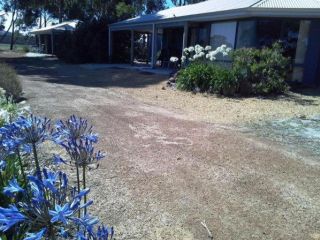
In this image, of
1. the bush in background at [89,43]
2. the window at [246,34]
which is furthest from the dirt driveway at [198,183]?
the bush in background at [89,43]

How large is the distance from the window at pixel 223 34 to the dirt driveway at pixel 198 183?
8.19 m

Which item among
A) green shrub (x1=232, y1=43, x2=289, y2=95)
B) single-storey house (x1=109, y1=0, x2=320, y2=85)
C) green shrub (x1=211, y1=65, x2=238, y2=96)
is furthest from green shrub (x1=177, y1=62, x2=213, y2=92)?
single-storey house (x1=109, y1=0, x2=320, y2=85)

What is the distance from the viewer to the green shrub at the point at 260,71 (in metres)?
11.2

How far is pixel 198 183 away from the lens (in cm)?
421

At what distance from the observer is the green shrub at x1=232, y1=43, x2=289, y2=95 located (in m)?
11.2

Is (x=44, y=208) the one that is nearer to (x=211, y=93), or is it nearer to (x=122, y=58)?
(x=211, y=93)

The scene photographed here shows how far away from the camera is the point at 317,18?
1297 centimetres

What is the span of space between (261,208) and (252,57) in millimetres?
8652

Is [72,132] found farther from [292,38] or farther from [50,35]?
[50,35]

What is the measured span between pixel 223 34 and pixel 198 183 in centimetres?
1198

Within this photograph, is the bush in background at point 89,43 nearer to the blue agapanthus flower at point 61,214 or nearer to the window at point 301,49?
the window at point 301,49

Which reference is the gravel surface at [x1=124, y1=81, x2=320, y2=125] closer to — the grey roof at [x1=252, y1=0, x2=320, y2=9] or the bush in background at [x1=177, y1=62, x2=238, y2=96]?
the bush in background at [x1=177, y1=62, x2=238, y2=96]

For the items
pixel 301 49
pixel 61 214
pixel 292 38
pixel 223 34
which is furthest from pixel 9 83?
pixel 301 49

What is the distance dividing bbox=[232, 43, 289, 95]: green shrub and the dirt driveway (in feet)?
15.1
